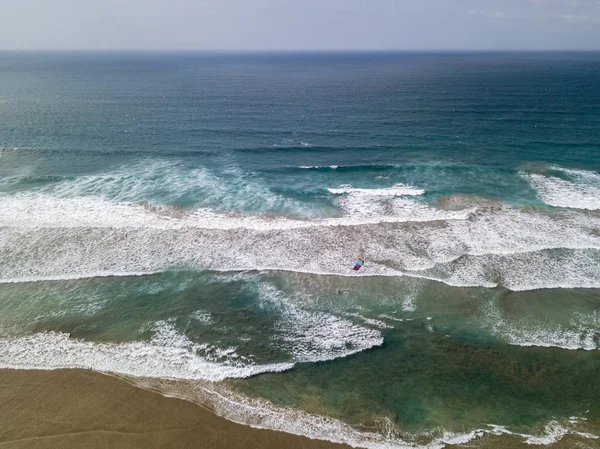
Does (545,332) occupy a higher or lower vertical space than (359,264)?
lower

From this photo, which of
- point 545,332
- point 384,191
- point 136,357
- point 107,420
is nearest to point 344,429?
point 107,420

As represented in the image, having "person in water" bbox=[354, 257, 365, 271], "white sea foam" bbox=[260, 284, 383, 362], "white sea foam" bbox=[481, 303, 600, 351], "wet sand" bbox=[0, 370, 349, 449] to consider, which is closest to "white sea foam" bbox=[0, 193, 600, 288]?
"person in water" bbox=[354, 257, 365, 271]

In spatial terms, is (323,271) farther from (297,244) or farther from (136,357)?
(136,357)

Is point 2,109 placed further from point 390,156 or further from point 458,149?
point 458,149

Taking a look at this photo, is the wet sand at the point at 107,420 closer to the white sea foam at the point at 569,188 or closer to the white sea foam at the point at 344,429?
the white sea foam at the point at 344,429

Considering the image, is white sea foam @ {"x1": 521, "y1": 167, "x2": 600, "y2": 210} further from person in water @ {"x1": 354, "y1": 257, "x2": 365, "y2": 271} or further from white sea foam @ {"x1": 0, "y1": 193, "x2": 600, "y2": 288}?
person in water @ {"x1": 354, "y1": 257, "x2": 365, "y2": 271}


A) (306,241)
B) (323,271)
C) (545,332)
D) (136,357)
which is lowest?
(136,357)
